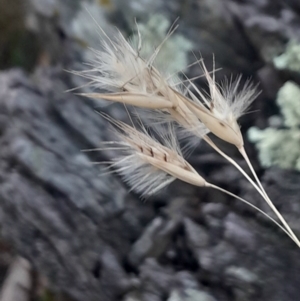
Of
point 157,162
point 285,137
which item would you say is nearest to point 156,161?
point 157,162

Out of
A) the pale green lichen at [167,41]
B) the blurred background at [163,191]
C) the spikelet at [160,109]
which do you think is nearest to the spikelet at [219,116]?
the spikelet at [160,109]

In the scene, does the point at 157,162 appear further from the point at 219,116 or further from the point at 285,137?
the point at 285,137

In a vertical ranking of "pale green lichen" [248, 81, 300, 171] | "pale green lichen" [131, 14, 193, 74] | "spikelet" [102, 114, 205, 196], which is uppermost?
"pale green lichen" [131, 14, 193, 74]

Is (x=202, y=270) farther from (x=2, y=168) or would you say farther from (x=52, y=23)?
(x=52, y=23)

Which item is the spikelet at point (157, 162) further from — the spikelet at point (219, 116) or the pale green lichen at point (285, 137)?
the pale green lichen at point (285, 137)

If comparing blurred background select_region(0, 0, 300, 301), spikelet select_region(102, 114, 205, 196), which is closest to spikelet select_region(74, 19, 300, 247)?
spikelet select_region(102, 114, 205, 196)

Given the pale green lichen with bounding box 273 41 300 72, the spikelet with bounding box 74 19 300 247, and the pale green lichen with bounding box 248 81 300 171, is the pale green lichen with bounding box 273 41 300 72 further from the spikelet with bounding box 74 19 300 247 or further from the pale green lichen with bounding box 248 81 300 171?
the spikelet with bounding box 74 19 300 247

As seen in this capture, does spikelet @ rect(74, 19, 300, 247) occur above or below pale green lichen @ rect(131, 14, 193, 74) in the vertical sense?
below

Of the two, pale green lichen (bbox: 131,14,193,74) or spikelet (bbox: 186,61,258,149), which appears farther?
pale green lichen (bbox: 131,14,193,74)
